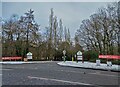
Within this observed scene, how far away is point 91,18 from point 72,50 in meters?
19.1

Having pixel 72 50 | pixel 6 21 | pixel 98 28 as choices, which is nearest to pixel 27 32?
pixel 6 21

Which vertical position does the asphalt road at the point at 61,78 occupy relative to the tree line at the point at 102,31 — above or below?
below

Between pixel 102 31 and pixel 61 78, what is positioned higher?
pixel 102 31

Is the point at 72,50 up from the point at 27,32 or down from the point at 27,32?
down

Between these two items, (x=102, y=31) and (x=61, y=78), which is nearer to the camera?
(x=61, y=78)

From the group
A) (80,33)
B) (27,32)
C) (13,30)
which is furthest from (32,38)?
(80,33)

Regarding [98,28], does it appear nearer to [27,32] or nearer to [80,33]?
[80,33]

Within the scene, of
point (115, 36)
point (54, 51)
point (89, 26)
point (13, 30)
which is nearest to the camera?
point (115, 36)

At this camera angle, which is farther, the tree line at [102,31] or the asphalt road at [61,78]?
the tree line at [102,31]

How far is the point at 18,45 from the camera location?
6359 cm

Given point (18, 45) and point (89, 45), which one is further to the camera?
point (18, 45)

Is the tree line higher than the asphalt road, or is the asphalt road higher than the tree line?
the tree line

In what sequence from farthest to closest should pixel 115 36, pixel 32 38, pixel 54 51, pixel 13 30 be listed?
pixel 54 51, pixel 32 38, pixel 13 30, pixel 115 36

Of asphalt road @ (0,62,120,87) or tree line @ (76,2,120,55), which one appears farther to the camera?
tree line @ (76,2,120,55)
